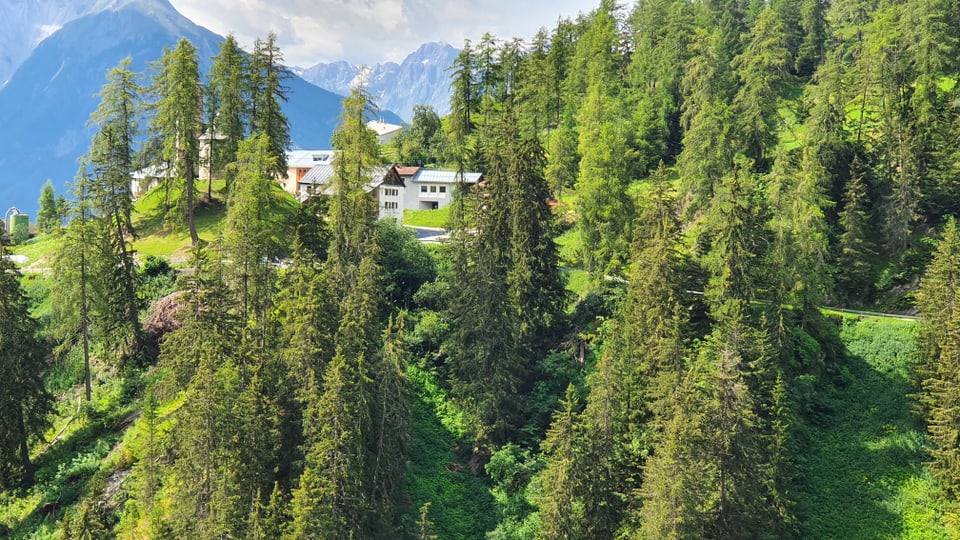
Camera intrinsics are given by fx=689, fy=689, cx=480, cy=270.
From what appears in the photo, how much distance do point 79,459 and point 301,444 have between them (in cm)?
1662

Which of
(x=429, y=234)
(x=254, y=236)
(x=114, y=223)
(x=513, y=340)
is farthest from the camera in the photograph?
(x=429, y=234)

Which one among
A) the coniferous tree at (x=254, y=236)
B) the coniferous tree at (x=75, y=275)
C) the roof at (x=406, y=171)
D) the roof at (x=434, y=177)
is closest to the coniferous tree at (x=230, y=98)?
the coniferous tree at (x=254, y=236)

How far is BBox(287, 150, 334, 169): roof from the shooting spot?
82.3m

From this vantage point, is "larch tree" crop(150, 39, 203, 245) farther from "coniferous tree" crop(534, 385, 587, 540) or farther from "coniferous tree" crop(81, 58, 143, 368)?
"coniferous tree" crop(534, 385, 587, 540)

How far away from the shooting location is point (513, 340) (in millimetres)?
41812

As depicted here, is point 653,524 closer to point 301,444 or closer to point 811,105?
point 301,444

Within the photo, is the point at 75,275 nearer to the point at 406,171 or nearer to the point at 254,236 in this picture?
the point at 254,236

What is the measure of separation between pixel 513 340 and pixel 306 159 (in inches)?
2240

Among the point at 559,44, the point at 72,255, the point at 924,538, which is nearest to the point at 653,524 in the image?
the point at 924,538

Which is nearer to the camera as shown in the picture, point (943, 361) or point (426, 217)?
point (943, 361)

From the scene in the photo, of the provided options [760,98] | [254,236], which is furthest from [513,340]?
[760,98]

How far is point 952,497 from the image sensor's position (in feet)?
111

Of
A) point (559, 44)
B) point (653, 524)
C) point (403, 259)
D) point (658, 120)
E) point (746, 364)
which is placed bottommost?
point (653, 524)

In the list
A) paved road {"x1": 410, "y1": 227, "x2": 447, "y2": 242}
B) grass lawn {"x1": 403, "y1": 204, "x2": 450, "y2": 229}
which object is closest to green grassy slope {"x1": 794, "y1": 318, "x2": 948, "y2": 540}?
paved road {"x1": 410, "y1": 227, "x2": 447, "y2": 242}
